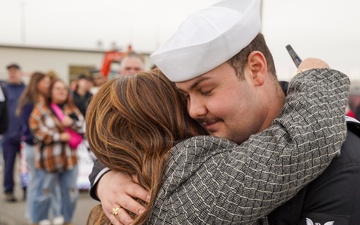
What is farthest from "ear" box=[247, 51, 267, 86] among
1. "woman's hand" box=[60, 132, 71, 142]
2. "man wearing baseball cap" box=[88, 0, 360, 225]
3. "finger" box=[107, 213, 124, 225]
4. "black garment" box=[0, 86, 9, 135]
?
"black garment" box=[0, 86, 9, 135]

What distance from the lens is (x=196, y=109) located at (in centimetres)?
138

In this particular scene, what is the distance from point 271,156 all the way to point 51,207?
167 inches

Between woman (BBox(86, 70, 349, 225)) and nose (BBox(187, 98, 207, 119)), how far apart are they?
72 mm

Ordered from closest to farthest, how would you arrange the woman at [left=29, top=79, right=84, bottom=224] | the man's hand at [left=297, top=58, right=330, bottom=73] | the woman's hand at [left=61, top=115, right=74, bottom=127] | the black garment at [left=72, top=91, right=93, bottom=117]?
1. the man's hand at [left=297, top=58, right=330, bottom=73]
2. the woman at [left=29, top=79, right=84, bottom=224]
3. the woman's hand at [left=61, top=115, right=74, bottom=127]
4. the black garment at [left=72, top=91, right=93, bottom=117]

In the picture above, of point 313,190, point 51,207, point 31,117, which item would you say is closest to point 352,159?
point 313,190

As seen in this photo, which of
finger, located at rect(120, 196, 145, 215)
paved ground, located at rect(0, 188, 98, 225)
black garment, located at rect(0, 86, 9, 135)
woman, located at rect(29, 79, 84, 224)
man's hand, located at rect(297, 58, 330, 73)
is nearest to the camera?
finger, located at rect(120, 196, 145, 215)

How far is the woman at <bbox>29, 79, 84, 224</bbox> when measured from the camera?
14.7ft

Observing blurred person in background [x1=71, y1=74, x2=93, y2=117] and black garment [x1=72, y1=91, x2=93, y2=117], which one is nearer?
black garment [x1=72, y1=91, x2=93, y2=117]

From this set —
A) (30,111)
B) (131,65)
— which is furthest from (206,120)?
(30,111)

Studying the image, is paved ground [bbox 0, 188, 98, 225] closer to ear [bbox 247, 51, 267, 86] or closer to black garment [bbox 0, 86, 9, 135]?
black garment [bbox 0, 86, 9, 135]

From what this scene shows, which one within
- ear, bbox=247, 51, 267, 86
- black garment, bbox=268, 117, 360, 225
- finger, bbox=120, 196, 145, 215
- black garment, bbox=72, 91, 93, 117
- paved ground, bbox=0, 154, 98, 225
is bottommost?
paved ground, bbox=0, 154, 98, 225

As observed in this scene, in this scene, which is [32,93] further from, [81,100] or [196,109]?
[196,109]

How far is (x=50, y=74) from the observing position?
509 centimetres

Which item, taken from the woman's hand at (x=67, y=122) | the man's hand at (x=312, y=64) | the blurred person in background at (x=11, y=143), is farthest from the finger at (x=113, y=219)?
the blurred person in background at (x=11, y=143)
